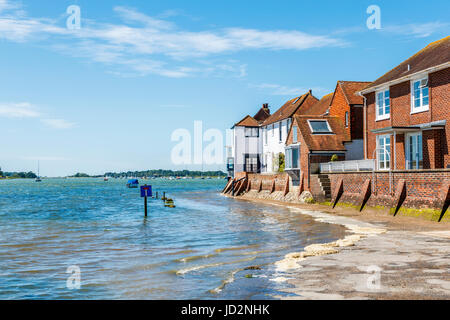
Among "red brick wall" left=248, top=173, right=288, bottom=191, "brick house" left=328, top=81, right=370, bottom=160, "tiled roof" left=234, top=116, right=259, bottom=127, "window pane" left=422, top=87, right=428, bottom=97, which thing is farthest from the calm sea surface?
"tiled roof" left=234, top=116, right=259, bottom=127

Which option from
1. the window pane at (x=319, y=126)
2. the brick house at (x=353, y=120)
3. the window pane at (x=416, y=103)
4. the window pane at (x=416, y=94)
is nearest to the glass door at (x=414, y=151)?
the window pane at (x=416, y=103)

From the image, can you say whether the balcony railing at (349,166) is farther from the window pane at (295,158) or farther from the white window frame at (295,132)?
the white window frame at (295,132)

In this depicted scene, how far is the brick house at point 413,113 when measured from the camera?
27062 millimetres

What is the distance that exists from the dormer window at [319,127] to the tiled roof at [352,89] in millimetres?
3076

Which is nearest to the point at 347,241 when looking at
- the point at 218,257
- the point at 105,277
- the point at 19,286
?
the point at 218,257

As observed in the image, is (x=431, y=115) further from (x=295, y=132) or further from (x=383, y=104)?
(x=295, y=132)

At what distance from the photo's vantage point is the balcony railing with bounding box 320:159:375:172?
102ft

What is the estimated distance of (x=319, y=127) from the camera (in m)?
42.1

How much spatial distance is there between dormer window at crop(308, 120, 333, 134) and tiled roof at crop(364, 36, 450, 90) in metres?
8.15

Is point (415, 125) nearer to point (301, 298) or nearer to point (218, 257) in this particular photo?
point (218, 257)

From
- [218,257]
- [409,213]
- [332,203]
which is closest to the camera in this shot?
[218,257]

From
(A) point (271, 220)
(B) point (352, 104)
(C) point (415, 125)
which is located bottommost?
(A) point (271, 220)
